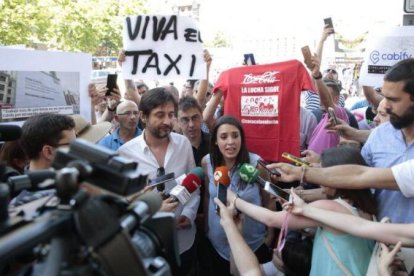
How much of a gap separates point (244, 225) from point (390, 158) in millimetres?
1063

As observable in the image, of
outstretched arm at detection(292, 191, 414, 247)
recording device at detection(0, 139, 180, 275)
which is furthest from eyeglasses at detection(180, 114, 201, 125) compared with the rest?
recording device at detection(0, 139, 180, 275)

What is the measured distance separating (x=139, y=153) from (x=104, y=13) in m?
15.5

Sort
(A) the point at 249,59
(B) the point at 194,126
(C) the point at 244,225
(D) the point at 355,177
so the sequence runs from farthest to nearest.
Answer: (A) the point at 249,59, (B) the point at 194,126, (C) the point at 244,225, (D) the point at 355,177

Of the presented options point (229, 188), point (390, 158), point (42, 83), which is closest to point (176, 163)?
point (229, 188)

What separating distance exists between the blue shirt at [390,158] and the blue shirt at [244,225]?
826 mm

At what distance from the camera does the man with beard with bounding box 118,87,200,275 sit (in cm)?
287

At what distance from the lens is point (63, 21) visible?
1534 cm

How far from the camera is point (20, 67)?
2.92 m

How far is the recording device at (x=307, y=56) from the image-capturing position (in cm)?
368

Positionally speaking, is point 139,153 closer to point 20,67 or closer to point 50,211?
point 20,67

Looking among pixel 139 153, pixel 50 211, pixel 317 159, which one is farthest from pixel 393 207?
pixel 50 211

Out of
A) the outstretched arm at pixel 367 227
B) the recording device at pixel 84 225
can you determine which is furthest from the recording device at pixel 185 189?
the recording device at pixel 84 225

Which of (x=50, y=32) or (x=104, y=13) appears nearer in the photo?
(x=50, y=32)

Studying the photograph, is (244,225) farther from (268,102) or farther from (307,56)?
(307,56)
